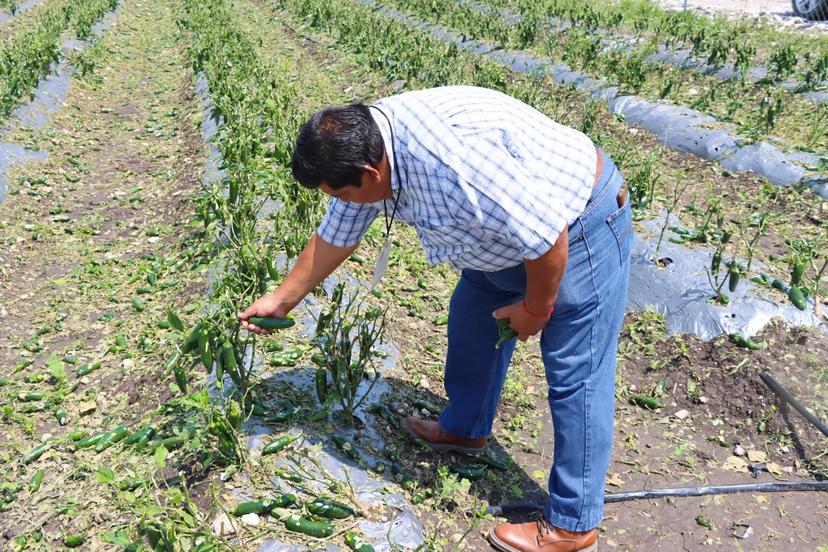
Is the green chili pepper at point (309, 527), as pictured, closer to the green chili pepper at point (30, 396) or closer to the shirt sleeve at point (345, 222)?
the shirt sleeve at point (345, 222)

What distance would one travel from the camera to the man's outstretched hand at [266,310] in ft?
7.69

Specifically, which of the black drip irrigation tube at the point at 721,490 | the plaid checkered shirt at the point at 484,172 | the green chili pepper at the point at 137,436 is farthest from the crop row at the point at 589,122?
the green chili pepper at the point at 137,436

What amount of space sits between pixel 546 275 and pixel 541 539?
3.19 feet

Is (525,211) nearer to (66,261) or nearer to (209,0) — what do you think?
(66,261)

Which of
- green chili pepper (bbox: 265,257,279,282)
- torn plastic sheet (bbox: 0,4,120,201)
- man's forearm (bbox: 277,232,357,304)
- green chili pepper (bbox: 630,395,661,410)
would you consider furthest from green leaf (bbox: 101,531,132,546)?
torn plastic sheet (bbox: 0,4,120,201)

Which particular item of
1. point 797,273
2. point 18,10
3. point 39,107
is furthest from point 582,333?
point 18,10

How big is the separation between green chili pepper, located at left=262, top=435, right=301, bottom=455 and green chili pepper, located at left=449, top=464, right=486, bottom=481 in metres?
0.65

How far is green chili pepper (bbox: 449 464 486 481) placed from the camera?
2672mm

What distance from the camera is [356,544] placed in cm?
210

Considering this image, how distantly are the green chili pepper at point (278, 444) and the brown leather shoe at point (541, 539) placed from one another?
760 mm

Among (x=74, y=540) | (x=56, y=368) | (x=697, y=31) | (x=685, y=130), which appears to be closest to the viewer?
(x=74, y=540)

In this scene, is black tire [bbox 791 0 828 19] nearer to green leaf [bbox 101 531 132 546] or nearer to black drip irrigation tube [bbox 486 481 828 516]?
black drip irrigation tube [bbox 486 481 828 516]

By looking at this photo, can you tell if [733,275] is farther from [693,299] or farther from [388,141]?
[388,141]

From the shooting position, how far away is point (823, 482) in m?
2.76
